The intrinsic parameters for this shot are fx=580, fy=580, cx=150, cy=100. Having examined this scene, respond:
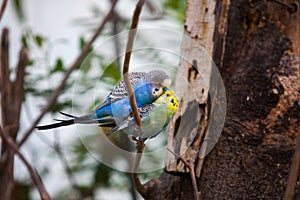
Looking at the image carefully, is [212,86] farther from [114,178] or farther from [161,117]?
[114,178]

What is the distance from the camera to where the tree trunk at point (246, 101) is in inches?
33.7

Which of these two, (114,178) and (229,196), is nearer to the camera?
(229,196)

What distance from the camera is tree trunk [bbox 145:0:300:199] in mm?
855

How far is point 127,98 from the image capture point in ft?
1.85

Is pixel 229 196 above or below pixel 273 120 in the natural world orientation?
below

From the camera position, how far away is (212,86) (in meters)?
0.88

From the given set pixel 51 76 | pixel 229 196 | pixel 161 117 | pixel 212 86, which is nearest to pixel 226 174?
pixel 229 196

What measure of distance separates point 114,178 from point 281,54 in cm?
58

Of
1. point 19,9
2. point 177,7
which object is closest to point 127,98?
point 177,7

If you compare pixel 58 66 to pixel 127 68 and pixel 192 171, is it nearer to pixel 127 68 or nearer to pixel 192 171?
pixel 192 171

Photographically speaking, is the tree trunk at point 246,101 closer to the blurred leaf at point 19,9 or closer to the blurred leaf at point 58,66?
the blurred leaf at point 58,66

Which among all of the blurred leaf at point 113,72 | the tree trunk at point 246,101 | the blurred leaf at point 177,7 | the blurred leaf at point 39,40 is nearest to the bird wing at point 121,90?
the blurred leaf at point 113,72

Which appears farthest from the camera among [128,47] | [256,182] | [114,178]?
[114,178]

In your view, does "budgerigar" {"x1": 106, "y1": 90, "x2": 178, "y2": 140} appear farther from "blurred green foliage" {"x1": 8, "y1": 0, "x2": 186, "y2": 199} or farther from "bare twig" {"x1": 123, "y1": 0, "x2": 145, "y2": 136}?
"blurred green foliage" {"x1": 8, "y1": 0, "x2": 186, "y2": 199}
